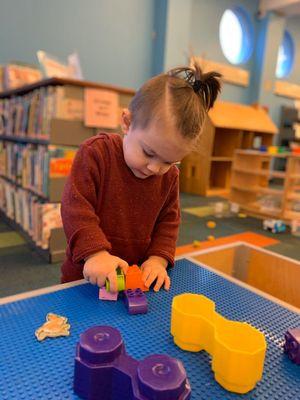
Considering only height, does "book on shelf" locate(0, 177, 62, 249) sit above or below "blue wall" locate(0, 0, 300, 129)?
below

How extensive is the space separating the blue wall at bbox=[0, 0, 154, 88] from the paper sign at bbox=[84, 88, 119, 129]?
1.61m

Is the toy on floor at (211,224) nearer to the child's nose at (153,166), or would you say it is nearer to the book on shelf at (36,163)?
the book on shelf at (36,163)

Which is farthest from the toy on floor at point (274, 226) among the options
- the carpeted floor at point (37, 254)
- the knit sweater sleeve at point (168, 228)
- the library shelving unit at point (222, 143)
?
the knit sweater sleeve at point (168, 228)

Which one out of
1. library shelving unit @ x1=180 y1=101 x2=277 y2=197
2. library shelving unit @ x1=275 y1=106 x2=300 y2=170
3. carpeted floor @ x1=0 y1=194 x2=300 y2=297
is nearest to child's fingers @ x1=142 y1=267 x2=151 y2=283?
carpeted floor @ x1=0 y1=194 x2=300 y2=297

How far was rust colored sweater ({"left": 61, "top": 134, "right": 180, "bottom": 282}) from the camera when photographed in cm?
65

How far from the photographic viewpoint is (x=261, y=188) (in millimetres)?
3215

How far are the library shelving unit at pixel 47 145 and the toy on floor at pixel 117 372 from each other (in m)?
1.42

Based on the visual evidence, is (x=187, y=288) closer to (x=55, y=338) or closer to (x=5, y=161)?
(x=55, y=338)

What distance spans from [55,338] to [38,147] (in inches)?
61.9

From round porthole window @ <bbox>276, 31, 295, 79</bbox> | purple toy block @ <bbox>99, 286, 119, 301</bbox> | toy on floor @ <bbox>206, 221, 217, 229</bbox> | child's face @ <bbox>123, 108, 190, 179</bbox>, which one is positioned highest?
round porthole window @ <bbox>276, 31, 295, 79</bbox>

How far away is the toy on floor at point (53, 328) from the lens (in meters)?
0.45

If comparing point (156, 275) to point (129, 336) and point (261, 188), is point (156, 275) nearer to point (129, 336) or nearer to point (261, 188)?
point (129, 336)

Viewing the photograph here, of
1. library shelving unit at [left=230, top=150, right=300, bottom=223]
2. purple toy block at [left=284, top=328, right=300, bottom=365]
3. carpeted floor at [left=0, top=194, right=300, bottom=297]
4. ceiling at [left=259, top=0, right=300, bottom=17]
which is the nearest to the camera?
purple toy block at [left=284, top=328, right=300, bottom=365]

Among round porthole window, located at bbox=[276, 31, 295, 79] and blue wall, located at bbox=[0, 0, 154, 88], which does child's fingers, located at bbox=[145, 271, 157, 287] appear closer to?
blue wall, located at bbox=[0, 0, 154, 88]
